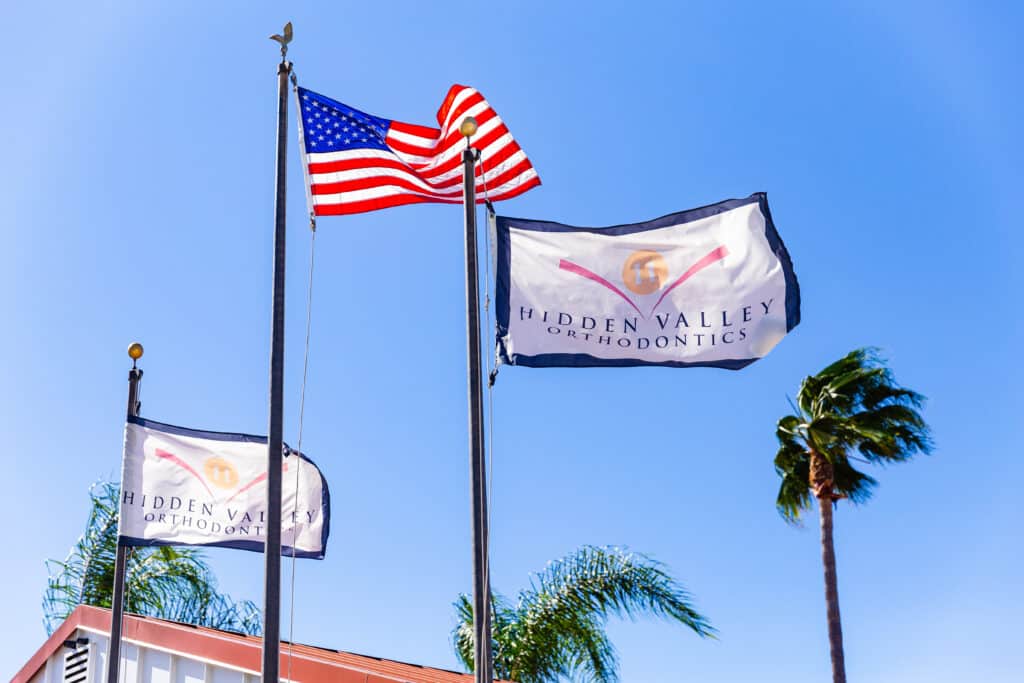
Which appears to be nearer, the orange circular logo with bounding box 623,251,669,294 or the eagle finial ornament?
the orange circular logo with bounding box 623,251,669,294

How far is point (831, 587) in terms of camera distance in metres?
25.3

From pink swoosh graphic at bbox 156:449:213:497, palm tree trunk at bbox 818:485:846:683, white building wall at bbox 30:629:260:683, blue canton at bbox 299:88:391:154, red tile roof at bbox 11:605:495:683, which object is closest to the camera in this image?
blue canton at bbox 299:88:391:154

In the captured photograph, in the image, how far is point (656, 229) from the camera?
33.8ft

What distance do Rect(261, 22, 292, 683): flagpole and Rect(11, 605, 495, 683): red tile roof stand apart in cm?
158

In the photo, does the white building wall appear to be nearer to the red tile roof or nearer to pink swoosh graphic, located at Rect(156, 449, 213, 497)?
the red tile roof

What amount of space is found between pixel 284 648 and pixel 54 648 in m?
5.09

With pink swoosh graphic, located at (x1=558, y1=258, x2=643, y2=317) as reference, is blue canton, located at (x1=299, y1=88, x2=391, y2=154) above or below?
above

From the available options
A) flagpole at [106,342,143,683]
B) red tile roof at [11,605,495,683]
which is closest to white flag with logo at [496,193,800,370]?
red tile roof at [11,605,495,683]

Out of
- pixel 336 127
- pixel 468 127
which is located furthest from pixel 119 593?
pixel 468 127

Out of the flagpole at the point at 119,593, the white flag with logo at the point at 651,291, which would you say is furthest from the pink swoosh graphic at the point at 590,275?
the flagpole at the point at 119,593

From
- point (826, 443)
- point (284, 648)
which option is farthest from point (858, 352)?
point (284, 648)

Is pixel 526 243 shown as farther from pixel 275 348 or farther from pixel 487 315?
pixel 275 348

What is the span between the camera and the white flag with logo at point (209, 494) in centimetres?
1334

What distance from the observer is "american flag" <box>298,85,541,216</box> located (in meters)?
11.6
